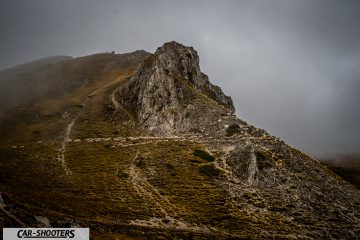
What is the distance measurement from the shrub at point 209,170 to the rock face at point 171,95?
19.1 meters

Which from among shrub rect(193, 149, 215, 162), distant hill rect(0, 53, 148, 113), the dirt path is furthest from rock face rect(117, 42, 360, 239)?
distant hill rect(0, 53, 148, 113)

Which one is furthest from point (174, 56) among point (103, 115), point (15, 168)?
point (15, 168)

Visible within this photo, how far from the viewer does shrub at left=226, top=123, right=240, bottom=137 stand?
86438 millimetres

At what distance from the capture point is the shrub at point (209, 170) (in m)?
71.2

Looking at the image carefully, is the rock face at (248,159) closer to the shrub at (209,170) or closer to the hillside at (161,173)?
the hillside at (161,173)

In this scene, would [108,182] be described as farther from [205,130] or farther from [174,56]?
[174,56]

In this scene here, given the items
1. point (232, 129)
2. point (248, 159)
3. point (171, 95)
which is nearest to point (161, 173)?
point (248, 159)

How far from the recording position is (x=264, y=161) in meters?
73.8

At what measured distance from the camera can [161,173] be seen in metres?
71.4

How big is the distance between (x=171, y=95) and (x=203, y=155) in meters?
29.7

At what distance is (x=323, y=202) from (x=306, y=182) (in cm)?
609

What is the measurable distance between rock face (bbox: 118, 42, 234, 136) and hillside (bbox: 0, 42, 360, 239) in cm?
39

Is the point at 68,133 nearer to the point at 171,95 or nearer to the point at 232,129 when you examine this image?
the point at 171,95

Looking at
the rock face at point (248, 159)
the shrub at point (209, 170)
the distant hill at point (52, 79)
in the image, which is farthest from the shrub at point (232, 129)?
the distant hill at point (52, 79)
